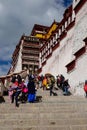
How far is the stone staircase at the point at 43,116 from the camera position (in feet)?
38.3

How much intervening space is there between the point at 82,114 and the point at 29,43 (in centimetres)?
4057

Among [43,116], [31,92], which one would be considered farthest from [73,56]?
[43,116]

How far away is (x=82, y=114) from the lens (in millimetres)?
13148

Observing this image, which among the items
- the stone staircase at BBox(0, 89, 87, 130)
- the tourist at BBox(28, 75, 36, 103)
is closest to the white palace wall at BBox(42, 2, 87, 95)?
the tourist at BBox(28, 75, 36, 103)

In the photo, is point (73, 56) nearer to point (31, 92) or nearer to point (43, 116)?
point (31, 92)

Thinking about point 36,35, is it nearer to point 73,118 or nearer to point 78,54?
point 78,54

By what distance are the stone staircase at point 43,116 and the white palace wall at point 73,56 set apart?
268 inches

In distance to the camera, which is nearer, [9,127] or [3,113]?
[9,127]

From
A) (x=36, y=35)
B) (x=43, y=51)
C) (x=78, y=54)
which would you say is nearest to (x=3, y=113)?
(x=78, y=54)

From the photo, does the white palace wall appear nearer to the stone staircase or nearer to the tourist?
the tourist

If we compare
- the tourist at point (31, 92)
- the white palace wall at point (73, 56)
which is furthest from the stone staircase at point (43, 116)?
the white palace wall at point (73, 56)

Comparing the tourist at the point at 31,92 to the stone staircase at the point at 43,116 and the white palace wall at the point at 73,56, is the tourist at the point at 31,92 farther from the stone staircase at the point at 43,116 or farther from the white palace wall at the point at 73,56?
the white palace wall at the point at 73,56

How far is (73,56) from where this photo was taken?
25891 millimetres

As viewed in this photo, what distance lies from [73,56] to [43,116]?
1324 cm
